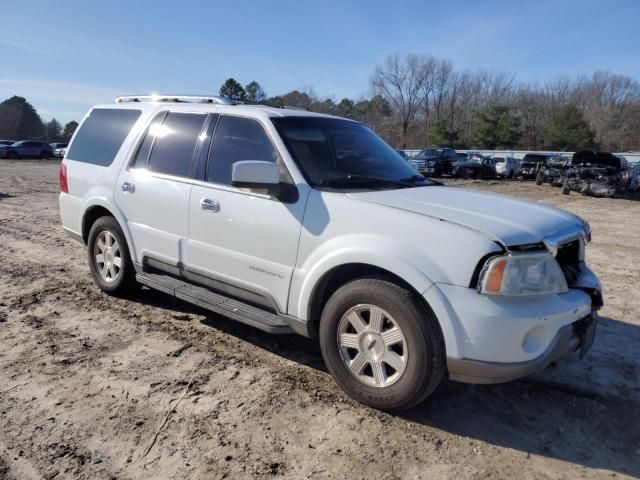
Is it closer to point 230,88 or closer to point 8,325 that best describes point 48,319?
point 8,325

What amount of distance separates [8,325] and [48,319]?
0.32 meters

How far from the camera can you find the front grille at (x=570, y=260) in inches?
128

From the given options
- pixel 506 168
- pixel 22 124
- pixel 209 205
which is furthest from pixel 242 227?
pixel 22 124

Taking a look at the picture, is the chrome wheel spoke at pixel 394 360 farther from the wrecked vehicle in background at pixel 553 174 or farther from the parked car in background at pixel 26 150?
the parked car in background at pixel 26 150

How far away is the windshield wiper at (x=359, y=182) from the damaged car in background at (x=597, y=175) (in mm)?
19644

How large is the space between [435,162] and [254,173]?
1123 inches

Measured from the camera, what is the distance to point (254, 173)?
330 cm

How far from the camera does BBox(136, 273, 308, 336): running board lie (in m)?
3.52

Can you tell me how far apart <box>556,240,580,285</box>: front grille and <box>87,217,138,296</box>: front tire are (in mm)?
3807

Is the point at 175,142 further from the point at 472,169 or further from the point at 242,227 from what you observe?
the point at 472,169

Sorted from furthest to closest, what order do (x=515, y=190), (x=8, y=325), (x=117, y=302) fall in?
(x=515, y=190) < (x=117, y=302) < (x=8, y=325)

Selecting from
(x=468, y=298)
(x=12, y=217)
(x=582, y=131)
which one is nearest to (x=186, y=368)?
(x=468, y=298)

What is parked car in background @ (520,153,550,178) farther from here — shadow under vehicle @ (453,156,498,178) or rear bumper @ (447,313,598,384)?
rear bumper @ (447,313,598,384)

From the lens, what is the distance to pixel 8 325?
14.6 ft
